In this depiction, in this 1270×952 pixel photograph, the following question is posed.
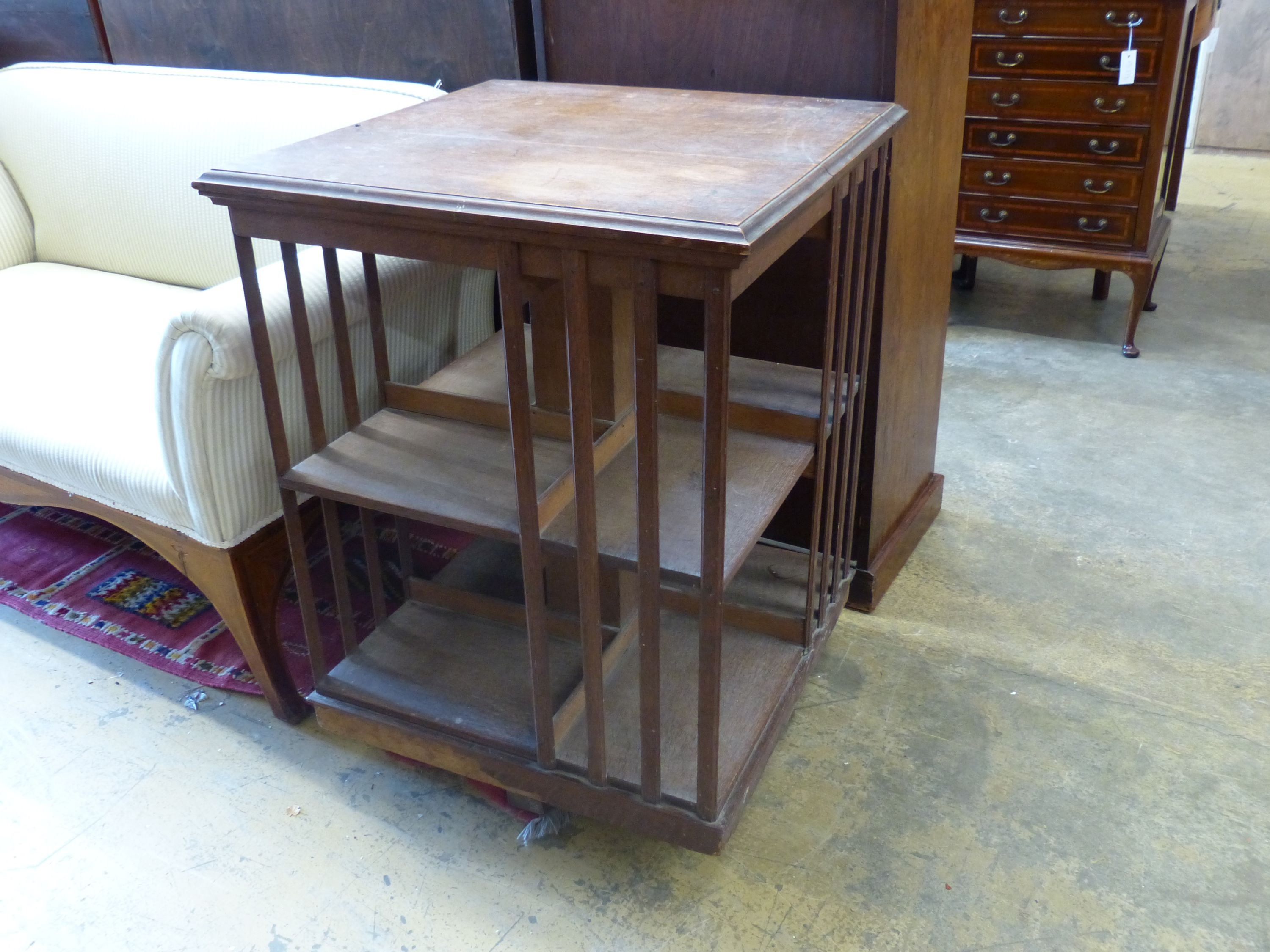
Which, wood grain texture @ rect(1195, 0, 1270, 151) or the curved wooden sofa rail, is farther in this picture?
wood grain texture @ rect(1195, 0, 1270, 151)

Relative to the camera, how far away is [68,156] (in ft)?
7.25

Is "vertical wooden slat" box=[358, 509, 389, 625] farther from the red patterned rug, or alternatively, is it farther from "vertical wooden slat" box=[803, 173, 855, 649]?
"vertical wooden slat" box=[803, 173, 855, 649]

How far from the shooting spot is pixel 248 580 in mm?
1601

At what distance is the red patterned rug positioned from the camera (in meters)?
1.83

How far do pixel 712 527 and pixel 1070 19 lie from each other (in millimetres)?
2088

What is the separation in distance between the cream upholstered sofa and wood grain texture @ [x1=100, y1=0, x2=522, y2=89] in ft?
0.34

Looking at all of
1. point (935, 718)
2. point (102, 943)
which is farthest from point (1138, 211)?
point (102, 943)

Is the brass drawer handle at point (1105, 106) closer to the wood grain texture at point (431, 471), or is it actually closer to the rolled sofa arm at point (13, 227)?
the wood grain texture at point (431, 471)

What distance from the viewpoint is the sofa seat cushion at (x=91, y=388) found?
62.2 inches

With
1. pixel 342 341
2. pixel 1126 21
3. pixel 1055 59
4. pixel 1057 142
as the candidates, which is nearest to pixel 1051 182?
pixel 1057 142

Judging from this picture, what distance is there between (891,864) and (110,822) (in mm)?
1102

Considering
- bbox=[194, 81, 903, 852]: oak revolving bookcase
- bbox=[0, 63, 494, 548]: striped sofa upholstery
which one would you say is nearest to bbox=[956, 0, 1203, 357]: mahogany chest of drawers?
bbox=[194, 81, 903, 852]: oak revolving bookcase

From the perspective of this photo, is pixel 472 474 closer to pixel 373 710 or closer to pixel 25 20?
pixel 373 710

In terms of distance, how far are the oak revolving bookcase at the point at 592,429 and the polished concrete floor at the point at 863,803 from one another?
5.4 inches
